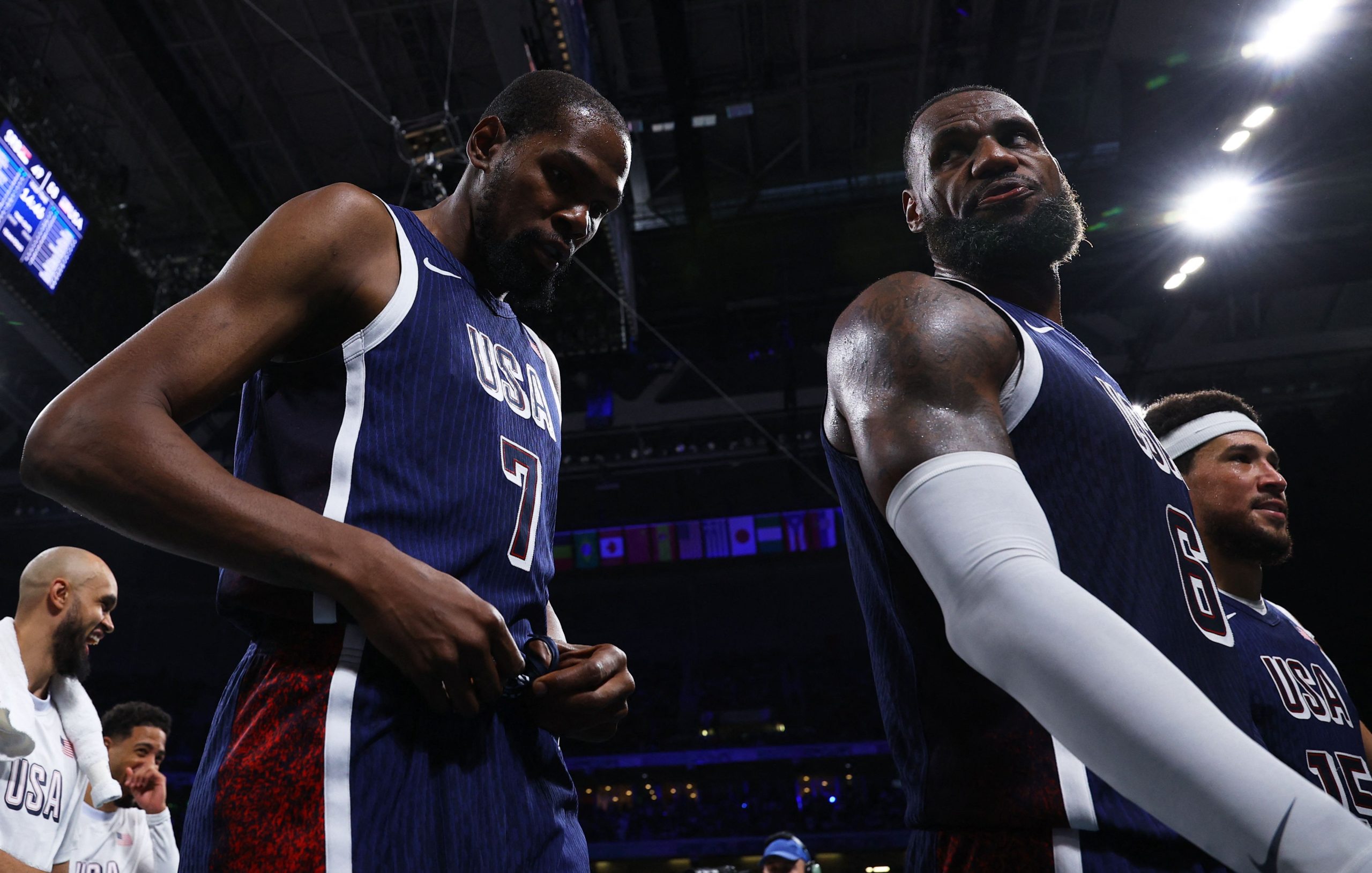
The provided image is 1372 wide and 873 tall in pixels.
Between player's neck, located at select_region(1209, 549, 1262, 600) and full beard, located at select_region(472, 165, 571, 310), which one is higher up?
full beard, located at select_region(472, 165, 571, 310)

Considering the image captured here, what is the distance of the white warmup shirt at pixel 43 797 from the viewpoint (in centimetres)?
274

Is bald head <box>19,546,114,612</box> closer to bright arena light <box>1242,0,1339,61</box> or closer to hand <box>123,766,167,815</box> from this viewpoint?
hand <box>123,766,167,815</box>

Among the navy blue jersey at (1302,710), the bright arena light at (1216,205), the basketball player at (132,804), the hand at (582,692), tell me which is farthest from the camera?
the bright arena light at (1216,205)

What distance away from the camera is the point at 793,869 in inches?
255

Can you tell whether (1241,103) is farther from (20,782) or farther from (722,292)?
(20,782)

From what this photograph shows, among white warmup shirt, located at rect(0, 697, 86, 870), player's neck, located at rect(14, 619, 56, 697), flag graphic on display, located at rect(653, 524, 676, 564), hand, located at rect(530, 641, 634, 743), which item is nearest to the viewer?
hand, located at rect(530, 641, 634, 743)

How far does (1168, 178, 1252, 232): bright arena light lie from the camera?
862 cm

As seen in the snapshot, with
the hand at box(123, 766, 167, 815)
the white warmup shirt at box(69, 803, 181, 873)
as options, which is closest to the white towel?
the white warmup shirt at box(69, 803, 181, 873)

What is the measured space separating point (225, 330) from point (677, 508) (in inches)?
585

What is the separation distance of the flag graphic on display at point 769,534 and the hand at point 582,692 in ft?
46.9

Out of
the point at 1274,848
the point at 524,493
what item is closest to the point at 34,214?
the point at 524,493

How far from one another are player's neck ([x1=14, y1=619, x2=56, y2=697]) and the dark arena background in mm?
4755

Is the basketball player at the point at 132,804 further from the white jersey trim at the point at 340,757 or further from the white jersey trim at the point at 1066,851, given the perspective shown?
the white jersey trim at the point at 1066,851

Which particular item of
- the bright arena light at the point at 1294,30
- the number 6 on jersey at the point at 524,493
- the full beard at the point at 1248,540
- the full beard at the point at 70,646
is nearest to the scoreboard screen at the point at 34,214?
the full beard at the point at 70,646
